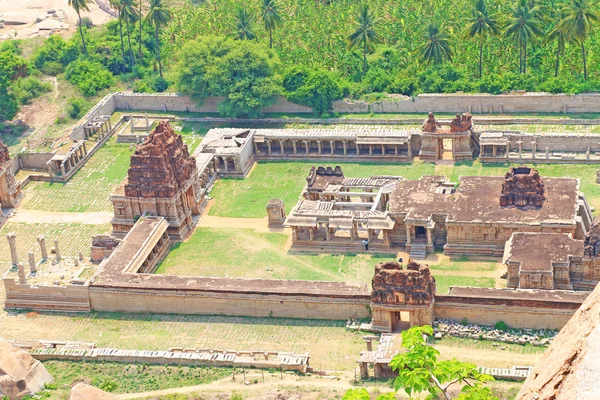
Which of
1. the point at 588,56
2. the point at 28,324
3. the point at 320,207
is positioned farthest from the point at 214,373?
the point at 588,56

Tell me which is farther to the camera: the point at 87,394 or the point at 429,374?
the point at 87,394

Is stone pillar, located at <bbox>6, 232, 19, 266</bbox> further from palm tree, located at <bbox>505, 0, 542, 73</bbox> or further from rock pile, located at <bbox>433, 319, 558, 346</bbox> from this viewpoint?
palm tree, located at <bbox>505, 0, 542, 73</bbox>

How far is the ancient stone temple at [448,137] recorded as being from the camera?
81.4 metres

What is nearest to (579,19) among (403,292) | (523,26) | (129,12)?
(523,26)

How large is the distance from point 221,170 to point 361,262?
64.6 ft

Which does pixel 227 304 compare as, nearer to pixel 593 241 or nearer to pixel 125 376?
pixel 125 376

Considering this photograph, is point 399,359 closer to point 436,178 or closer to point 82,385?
point 82,385

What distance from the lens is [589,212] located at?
229 feet

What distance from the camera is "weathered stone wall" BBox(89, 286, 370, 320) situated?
60844 millimetres

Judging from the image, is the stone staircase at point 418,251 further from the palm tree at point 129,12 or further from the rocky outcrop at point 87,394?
the palm tree at point 129,12

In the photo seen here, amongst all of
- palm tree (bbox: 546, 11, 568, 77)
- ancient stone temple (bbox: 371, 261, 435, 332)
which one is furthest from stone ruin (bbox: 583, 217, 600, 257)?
palm tree (bbox: 546, 11, 568, 77)

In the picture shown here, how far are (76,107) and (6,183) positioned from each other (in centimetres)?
1815

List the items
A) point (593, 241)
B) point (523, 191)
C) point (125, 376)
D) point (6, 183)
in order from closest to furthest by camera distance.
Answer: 1. point (125, 376)
2. point (593, 241)
3. point (523, 191)
4. point (6, 183)

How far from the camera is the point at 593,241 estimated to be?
6066cm
